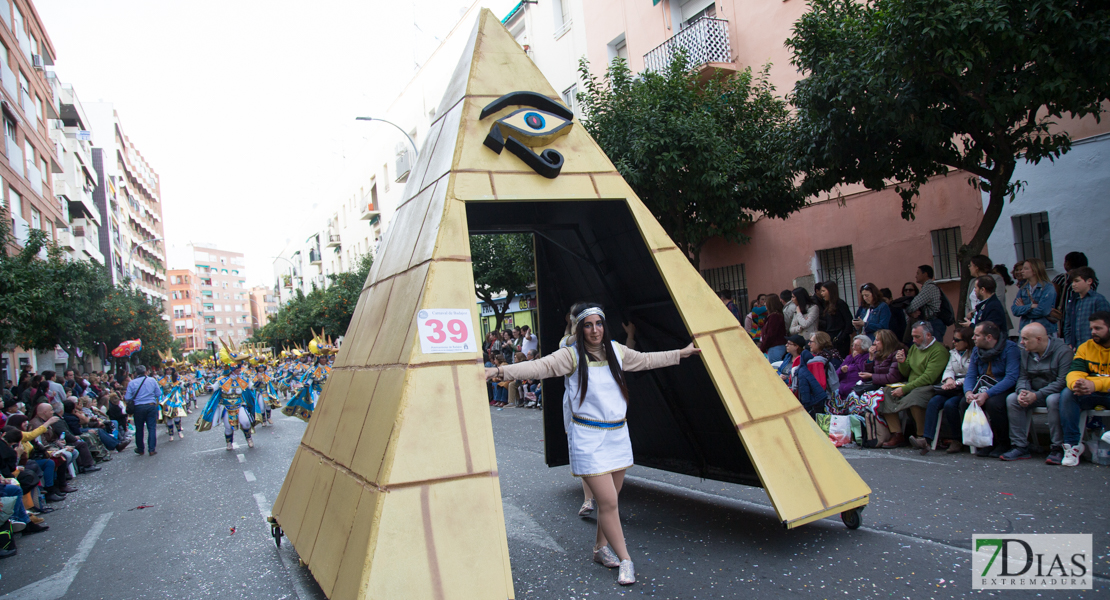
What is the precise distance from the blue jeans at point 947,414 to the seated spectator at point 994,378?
0.23 m

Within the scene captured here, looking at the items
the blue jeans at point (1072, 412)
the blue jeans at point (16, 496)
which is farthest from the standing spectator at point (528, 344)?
the blue jeans at point (1072, 412)

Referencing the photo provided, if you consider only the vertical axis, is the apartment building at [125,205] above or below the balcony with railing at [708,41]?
above

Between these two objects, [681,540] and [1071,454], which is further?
[1071,454]

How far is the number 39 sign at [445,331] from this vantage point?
3803 mm

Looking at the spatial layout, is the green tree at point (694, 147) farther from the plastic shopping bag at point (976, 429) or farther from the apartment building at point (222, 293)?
the apartment building at point (222, 293)

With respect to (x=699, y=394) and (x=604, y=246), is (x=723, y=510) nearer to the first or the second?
(x=699, y=394)

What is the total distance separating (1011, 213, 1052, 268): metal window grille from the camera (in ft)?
35.6

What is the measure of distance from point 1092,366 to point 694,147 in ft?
22.1

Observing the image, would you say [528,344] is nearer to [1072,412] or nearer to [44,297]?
[44,297]

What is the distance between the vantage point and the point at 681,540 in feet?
16.0

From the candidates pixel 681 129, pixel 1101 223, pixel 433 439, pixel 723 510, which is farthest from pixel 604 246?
pixel 1101 223

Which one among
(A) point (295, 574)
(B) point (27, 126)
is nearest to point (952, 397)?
(A) point (295, 574)

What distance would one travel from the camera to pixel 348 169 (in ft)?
162

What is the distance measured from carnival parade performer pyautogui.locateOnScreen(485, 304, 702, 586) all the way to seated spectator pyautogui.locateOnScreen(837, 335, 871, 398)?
491 centimetres
